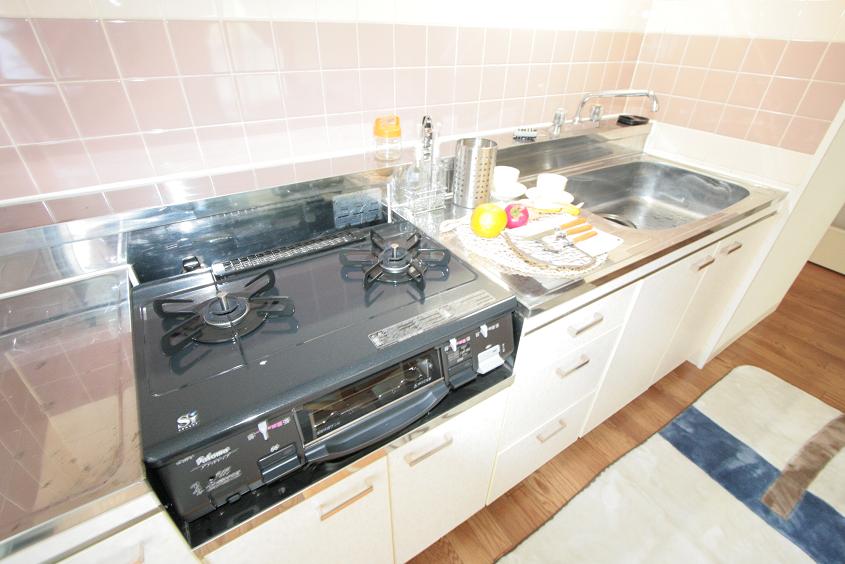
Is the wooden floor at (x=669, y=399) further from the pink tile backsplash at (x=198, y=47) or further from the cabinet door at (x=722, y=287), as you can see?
the pink tile backsplash at (x=198, y=47)

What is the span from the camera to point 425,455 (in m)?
0.83

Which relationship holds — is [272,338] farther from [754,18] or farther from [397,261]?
[754,18]

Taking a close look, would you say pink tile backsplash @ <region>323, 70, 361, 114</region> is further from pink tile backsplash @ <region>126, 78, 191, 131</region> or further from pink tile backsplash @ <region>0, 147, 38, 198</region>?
pink tile backsplash @ <region>0, 147, 38, 198</region>

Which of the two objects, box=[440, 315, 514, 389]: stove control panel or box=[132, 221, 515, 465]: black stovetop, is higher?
box=[132, 221, 515, 465]: black stovetop

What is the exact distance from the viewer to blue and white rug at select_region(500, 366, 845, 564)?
122 cm

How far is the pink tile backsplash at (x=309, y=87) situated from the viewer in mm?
784

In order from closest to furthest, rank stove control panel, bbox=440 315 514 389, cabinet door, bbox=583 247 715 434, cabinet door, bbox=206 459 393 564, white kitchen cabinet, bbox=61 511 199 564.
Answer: white kitchen cabinet, bbox=61 511 199 564 → cabinet door, bbox=206 459 393 564 → stove control panel, bbox=440 315 514 389 → cabinet door, bbox=583 247 715 434

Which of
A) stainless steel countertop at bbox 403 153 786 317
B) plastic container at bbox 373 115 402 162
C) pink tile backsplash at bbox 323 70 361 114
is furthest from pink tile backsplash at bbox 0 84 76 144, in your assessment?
stainless steel countertop at bbox 403 153 786 317

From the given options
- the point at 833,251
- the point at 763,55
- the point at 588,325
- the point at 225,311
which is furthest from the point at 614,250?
the point at 833,251

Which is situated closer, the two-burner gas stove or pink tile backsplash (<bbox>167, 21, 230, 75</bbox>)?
the two-burner gas stove

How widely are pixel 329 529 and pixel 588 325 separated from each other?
0.75 m

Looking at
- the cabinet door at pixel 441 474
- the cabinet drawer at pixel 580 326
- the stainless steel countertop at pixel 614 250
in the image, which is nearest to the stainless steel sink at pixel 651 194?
the stainless steel countertop at pixel 614 250

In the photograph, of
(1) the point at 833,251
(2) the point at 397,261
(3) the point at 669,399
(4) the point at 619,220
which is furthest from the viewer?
(1) the point at 833,251

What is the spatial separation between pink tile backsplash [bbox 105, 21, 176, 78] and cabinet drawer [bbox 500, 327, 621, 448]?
104 centimetres
